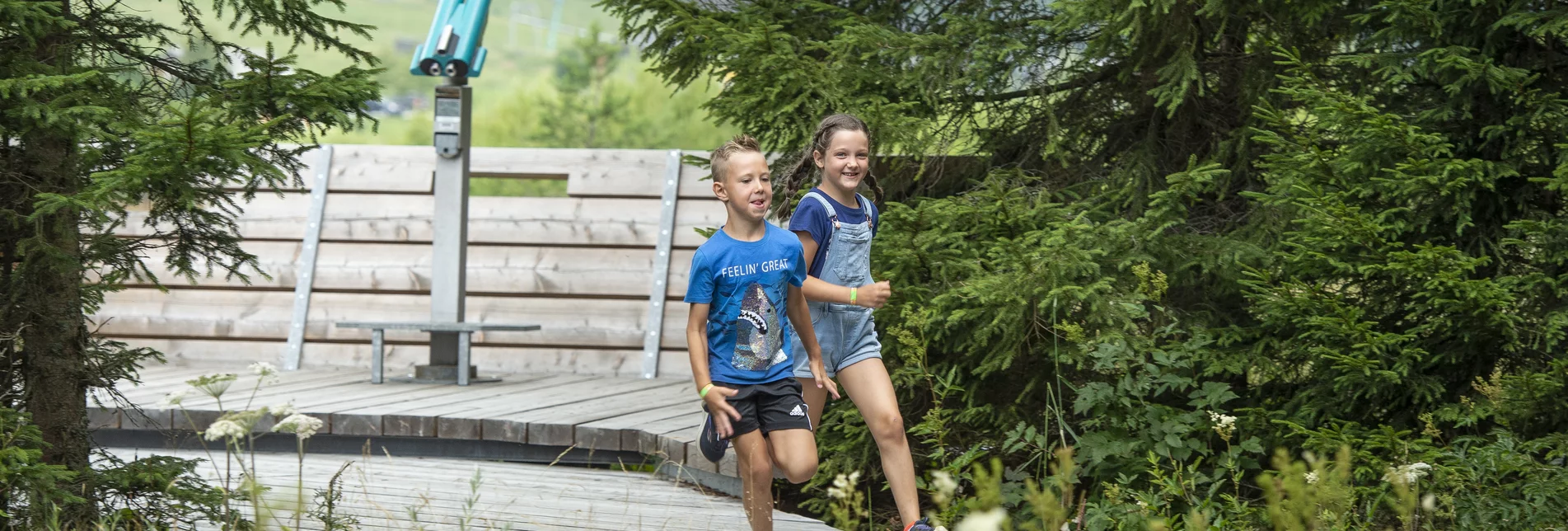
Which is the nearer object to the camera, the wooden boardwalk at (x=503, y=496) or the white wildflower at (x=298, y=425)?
the white wildflower at (x=298, y=425)

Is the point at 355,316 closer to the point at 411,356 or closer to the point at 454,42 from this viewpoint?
the point at 411,356

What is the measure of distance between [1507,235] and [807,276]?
2.37 m

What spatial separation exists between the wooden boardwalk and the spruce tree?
A: 762 millimetres

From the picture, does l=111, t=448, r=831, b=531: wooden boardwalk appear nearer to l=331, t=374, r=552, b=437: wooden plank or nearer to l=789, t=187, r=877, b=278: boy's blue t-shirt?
l=331, t=374, r=552, b=437: wooden plank

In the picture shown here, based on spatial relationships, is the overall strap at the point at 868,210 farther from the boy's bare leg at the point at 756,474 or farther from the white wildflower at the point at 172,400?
the white wildflower at the point at 172,400

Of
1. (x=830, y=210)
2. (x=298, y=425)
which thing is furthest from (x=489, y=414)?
(x=298, y=425)

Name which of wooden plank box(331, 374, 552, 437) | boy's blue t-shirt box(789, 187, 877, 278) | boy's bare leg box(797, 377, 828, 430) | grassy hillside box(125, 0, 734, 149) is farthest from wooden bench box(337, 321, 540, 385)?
boy's blue t-shirt box(789, 187, 877, 278)

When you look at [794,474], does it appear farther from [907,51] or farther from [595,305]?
[595,305]

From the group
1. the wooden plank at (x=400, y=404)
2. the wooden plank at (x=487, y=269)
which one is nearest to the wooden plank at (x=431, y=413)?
the wooden plank at (x=400, y=404)

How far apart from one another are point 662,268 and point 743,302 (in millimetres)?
4654

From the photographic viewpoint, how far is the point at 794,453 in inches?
132

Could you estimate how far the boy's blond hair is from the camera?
11.0 ft

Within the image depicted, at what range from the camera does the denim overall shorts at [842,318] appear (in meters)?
3.72

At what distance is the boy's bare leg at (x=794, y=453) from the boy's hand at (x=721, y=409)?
181mm
